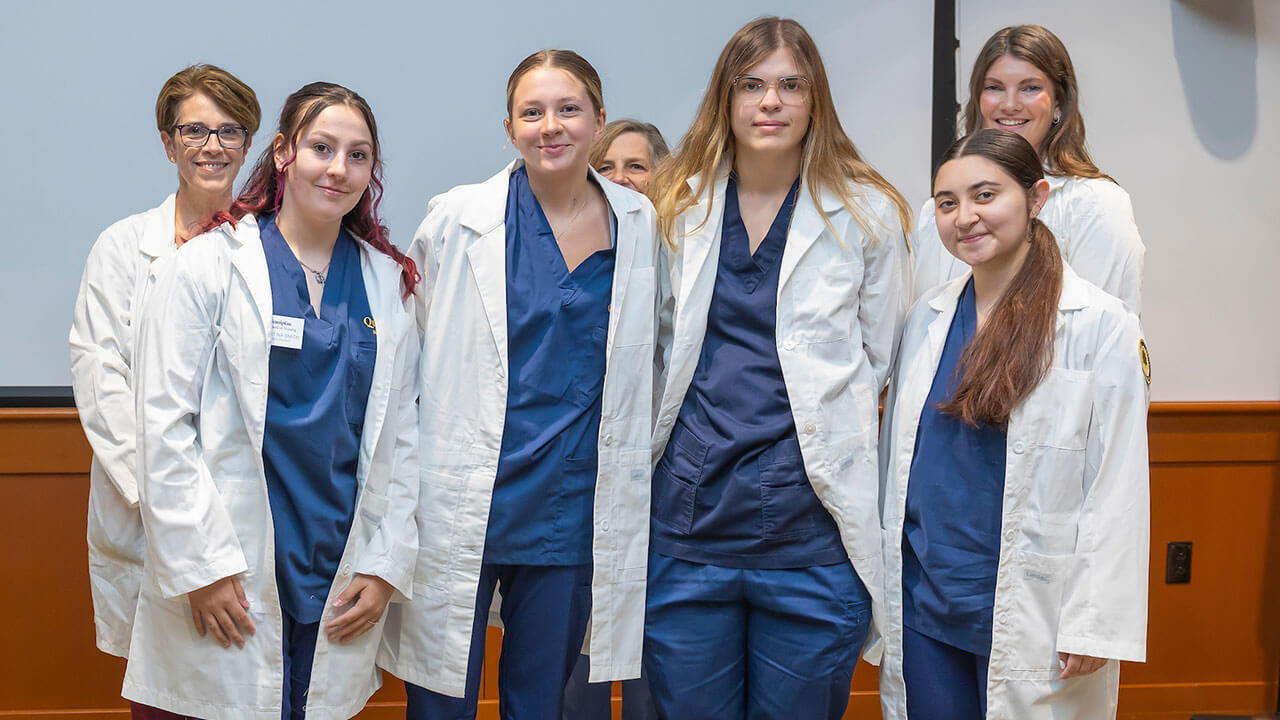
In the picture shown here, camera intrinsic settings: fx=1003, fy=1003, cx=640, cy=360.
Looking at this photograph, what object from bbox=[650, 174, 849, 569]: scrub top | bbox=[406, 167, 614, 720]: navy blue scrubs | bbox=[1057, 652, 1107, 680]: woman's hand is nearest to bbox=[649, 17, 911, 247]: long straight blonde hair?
bbox=[650, 174, 849, 569]: scrub top

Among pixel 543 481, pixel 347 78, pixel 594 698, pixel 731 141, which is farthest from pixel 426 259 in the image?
pixel 347 78

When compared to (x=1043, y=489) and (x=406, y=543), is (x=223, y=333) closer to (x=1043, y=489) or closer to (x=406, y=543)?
(x=406, y=543)

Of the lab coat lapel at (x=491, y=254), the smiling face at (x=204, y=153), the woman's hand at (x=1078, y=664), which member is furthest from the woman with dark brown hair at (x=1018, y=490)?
the smiling face at (x=204, y=153)

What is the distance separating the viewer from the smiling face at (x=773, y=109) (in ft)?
5.87

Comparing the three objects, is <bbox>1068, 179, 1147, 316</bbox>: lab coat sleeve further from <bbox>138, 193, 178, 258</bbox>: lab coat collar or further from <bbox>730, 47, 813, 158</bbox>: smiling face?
<bbox>138, 193, 178, 258</bbox>: lab coat collar

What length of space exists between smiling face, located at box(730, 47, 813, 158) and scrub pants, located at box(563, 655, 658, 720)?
3.74 feet

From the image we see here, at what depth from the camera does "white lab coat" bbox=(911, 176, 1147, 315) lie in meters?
1.99

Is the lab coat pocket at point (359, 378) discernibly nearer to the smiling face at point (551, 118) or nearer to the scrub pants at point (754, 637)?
the smiling face at point (551, 118)

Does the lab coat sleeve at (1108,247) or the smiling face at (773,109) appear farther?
the lab coat sleeve at (1108,247)

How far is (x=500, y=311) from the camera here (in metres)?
1.80

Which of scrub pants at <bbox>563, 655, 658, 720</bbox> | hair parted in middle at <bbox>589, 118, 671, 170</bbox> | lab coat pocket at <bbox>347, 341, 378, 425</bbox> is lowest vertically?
scrub pants at <bbox>563, 655, 658, 720</bbox>

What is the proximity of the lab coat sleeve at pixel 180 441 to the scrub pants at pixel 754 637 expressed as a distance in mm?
742

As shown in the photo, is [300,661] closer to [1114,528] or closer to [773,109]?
[773,109]

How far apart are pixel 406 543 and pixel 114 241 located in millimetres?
1028
